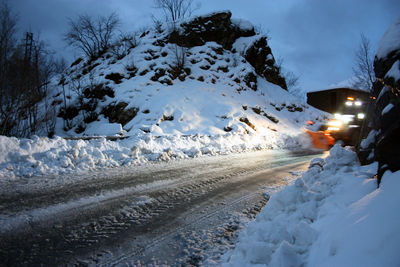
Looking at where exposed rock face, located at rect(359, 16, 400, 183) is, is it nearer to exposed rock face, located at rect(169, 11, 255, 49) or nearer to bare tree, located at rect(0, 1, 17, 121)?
bare tree, located at rect(0, 1, 17, 121)

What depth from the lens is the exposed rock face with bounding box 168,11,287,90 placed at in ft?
92.9

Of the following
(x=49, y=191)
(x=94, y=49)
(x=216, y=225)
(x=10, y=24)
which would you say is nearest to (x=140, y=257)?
(x=216, y=225)

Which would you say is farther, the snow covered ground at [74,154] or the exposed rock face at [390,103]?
the snow covered ground at [74,154]

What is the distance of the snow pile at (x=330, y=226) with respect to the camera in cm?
136

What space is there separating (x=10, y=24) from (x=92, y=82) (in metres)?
12.2

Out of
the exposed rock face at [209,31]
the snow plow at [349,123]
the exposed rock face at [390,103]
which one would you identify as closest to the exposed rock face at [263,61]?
the exposed rock face at [209,31]

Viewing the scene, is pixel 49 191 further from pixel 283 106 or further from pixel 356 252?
pixel 283 106

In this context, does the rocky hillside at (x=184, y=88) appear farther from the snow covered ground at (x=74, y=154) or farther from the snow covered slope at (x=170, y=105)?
the snow covered ground at (x=74, y=154)

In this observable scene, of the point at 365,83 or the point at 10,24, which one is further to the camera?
the point at 365,83

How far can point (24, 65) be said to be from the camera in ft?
31.2

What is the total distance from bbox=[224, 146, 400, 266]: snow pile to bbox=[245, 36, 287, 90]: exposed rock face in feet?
95.2

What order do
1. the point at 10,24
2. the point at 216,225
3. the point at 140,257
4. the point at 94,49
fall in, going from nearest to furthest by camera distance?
the point at 140,257
the point at 216,225
the point at 10,24
the point at 94,49

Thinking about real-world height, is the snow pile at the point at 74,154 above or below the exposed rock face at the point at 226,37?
below

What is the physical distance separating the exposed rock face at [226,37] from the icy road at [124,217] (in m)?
25.9
